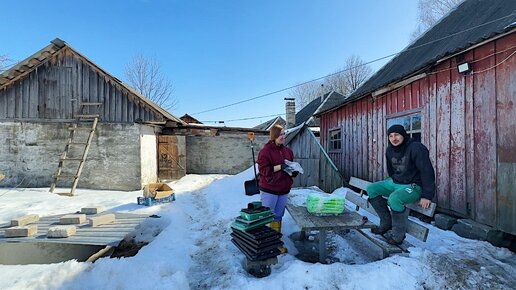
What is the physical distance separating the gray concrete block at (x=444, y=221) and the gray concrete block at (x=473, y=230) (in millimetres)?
96

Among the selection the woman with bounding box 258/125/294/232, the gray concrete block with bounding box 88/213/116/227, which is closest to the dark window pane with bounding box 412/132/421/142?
the woman with bounding box 258/125/294/232

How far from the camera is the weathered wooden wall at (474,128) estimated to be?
12.8 ft

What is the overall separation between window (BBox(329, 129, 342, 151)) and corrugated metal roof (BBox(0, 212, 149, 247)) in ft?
22.9

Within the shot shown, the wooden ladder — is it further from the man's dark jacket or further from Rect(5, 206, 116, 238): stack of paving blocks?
the man's dark jacket

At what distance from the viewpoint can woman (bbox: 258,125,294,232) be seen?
12.9 ft

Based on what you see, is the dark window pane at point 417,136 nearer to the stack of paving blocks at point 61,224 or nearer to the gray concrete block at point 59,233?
the stack of paving blocks at point 61,224

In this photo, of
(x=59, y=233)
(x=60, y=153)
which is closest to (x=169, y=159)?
(x=60, y=153)

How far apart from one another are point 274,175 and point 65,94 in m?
10.1

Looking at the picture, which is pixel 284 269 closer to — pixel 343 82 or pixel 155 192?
A: pixel 155 192

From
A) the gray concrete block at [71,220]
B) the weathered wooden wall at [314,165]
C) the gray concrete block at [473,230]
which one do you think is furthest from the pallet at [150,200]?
the gray concrete block at [473,230]

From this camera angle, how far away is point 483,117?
4.27 meters

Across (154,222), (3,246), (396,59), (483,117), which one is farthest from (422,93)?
(3,246)

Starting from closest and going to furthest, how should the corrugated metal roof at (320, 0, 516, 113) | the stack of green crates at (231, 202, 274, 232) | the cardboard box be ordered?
the stack of green crates at (231, 202, 274, 232) → the corrugated metal roof at (320, 0, 516, 113) → the cardboard box

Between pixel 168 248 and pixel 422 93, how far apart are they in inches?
221
